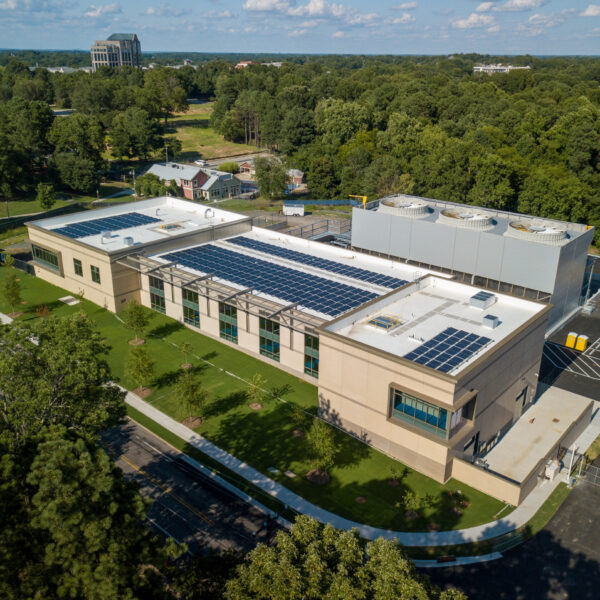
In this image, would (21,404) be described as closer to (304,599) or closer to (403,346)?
(304,599)

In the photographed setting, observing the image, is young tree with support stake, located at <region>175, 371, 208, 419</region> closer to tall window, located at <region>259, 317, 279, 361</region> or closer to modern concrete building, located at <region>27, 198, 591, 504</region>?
modern concrete building, located at <region>27, 198, 591, 504</region>

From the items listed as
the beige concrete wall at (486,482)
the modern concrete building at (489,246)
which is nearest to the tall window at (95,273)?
the modern concrete building at (489,246)

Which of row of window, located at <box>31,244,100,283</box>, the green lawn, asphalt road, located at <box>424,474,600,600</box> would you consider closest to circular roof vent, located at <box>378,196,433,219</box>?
the green lawn

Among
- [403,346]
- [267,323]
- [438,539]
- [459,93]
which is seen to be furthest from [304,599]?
[459,93]

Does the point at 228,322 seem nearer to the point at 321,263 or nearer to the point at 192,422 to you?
the point at 192,422

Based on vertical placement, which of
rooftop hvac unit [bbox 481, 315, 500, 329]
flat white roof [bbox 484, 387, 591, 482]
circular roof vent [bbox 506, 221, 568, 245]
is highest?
circular roof vent [bbox 506, 221, 568, 245]
